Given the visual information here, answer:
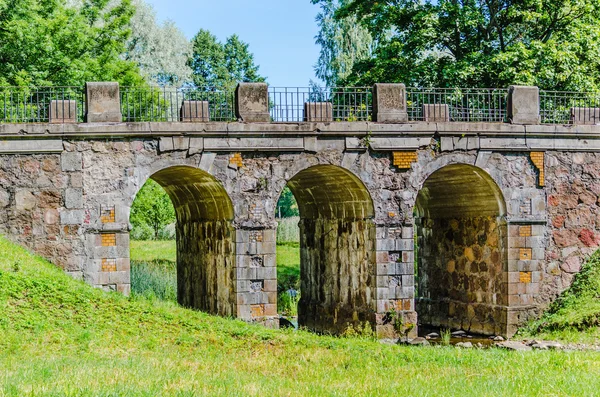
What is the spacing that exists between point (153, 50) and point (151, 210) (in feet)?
28.1

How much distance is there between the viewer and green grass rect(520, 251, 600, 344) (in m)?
17.9

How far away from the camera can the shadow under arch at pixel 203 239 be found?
1886cm

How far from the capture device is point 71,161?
58.2 ft

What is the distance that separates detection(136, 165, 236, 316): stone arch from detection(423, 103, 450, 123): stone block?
4589mm

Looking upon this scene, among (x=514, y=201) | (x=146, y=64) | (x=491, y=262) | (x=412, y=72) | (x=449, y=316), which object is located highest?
(x=146, y=64)

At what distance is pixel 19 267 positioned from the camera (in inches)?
628

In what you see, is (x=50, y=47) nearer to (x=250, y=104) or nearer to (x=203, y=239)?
(x=203, y=239)

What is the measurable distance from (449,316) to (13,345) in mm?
11748

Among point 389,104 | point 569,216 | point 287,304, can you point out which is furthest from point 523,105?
point 287,304

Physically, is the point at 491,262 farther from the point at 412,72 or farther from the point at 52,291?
the point at 52,291

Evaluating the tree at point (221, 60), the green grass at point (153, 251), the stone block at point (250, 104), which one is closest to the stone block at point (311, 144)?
the stone block at point (250, 104)

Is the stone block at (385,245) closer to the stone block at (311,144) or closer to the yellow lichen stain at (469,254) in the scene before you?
the stone block at (311,144)

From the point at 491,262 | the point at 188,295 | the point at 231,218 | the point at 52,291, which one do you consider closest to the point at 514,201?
the point at 491,262

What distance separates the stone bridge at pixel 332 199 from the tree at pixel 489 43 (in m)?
4.97
